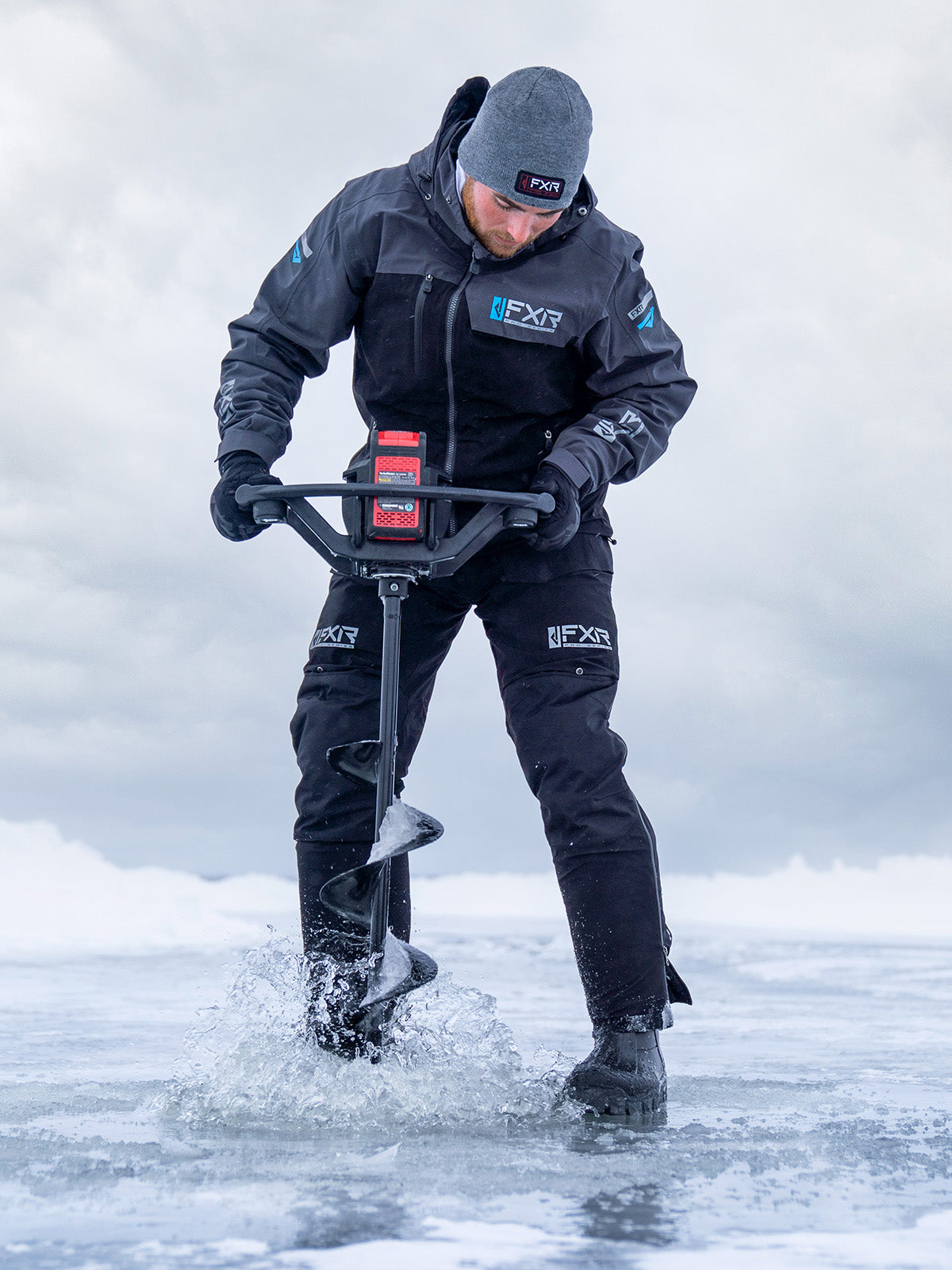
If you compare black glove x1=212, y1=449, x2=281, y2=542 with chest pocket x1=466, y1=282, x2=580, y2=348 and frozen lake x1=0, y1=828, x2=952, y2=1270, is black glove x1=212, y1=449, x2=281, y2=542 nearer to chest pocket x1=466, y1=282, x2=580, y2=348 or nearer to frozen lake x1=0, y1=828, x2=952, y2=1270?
chest pocket x1=466, y1=282, x2=580, y2=348

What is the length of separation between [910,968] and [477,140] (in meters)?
5.67

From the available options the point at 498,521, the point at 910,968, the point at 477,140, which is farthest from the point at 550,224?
the point at 910,968

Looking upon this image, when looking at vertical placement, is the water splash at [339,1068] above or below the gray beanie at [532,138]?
below

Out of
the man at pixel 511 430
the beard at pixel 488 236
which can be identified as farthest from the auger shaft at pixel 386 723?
the beard at pixel 488 236

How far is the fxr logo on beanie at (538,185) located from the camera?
91.6 inches

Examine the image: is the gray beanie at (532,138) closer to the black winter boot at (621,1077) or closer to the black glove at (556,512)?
the black glove at (556,512)

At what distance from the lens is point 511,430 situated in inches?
104

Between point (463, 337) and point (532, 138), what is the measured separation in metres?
0.41

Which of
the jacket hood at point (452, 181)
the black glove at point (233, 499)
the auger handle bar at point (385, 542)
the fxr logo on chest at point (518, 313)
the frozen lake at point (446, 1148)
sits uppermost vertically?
the jacket hood at point (452, 181)

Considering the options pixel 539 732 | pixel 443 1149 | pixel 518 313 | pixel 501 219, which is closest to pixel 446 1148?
pixel 443 1149

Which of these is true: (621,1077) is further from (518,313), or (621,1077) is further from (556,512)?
(518,313)

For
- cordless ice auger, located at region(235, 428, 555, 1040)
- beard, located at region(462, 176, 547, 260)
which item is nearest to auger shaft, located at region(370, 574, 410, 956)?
cordless ice auger, located at region(235, 428, 555, 1040)

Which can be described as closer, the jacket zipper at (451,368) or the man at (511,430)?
the man at (511,430)

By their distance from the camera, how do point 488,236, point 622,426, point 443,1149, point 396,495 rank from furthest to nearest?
point 622,426, point 488,236, point 396,495, point 443,1149
